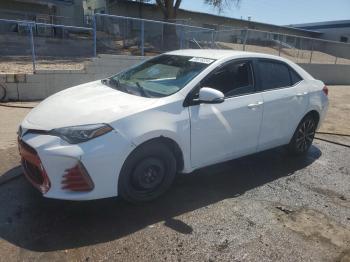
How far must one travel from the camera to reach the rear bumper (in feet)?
10.6

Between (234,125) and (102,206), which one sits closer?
(102,206)

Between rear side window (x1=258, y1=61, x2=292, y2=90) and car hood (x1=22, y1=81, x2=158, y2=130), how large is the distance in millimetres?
1795

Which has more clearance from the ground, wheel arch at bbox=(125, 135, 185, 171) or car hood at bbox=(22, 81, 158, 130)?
car hood at bbox=(22, 81, 158, 130)

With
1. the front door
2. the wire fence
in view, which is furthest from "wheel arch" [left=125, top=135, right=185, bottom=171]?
the wire fence

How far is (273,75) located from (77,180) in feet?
10.2

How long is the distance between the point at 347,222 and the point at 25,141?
3.42m

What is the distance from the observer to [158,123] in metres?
3.67

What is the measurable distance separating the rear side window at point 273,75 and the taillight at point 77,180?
2.65 m

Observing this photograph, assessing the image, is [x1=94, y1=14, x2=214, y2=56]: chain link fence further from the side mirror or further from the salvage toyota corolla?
the side mirror

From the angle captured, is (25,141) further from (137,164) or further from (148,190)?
(148,190)

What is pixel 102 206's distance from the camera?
3.82 metres

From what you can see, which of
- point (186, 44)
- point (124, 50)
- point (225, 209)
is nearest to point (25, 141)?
point (225, 209)

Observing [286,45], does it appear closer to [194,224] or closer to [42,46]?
[42,46]

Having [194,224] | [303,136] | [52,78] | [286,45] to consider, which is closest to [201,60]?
[194,224]
